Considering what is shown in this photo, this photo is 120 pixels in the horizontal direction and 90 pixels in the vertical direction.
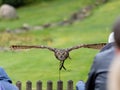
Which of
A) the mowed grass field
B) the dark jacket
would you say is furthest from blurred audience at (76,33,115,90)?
the mowed grass field

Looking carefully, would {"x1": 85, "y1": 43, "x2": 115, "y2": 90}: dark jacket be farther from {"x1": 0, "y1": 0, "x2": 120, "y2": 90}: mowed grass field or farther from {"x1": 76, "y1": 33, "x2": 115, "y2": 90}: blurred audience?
{"x1": 0, "y1": 0, "x2": 120, "y2": 90}: mowed grass field

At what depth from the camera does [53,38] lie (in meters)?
19.3

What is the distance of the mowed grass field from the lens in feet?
38.0

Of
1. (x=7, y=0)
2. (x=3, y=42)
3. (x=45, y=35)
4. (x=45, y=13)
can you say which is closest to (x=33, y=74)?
(x=3, y=42)

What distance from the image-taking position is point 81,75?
36.3 ft

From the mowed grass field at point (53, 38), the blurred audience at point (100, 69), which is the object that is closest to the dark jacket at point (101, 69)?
the blurred audience at point (100, 69)

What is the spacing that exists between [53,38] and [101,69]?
15.6 meters

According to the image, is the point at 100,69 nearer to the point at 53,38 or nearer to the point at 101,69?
the point at 101,69

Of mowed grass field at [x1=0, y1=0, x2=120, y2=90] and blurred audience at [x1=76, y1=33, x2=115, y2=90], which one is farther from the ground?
mowed grass field at [x1=0, y1=0, x2=120, y2=90]

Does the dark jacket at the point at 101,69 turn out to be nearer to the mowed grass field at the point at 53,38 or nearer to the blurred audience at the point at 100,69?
the blurred audience at the point at 100,69

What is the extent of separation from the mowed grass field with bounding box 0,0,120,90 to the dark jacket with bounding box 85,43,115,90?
5424 mm

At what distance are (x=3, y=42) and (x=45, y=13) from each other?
8.87 m

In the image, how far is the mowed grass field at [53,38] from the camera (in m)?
11.6

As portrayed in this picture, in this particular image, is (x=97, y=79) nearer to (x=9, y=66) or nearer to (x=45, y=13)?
(x=9, y=66)
